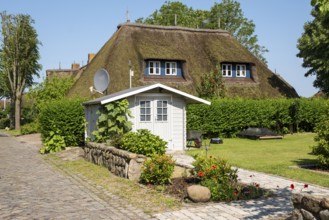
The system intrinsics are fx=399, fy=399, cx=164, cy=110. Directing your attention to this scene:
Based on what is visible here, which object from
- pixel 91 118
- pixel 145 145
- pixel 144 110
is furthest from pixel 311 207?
pixel 91 118

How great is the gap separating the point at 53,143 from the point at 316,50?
26174 mm

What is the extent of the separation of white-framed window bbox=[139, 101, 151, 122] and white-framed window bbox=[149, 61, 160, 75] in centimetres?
1265

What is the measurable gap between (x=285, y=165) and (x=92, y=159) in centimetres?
761

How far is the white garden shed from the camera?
18.6 metres

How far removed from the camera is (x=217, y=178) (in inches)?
374

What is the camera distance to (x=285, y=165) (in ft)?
45.3

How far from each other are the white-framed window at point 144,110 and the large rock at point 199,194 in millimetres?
10291

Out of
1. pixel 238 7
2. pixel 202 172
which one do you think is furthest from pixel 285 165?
pixel 238 7

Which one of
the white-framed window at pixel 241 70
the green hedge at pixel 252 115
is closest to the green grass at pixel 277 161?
the green hedge at pixel 252 115

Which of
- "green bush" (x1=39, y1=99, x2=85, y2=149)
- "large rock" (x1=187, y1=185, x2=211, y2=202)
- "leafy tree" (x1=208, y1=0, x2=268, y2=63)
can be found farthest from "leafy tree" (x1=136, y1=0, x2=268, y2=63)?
"large rock" (x1=187, y1=185, x2=211, y2=202)

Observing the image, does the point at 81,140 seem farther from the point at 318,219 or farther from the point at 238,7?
the point at 238,7

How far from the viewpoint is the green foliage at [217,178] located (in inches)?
348

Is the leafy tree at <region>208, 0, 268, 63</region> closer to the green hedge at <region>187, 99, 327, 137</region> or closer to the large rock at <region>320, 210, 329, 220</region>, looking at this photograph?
the green hedge at <region>187, 99, 327, 137</region>

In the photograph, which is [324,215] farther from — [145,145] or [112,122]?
[112,122]
